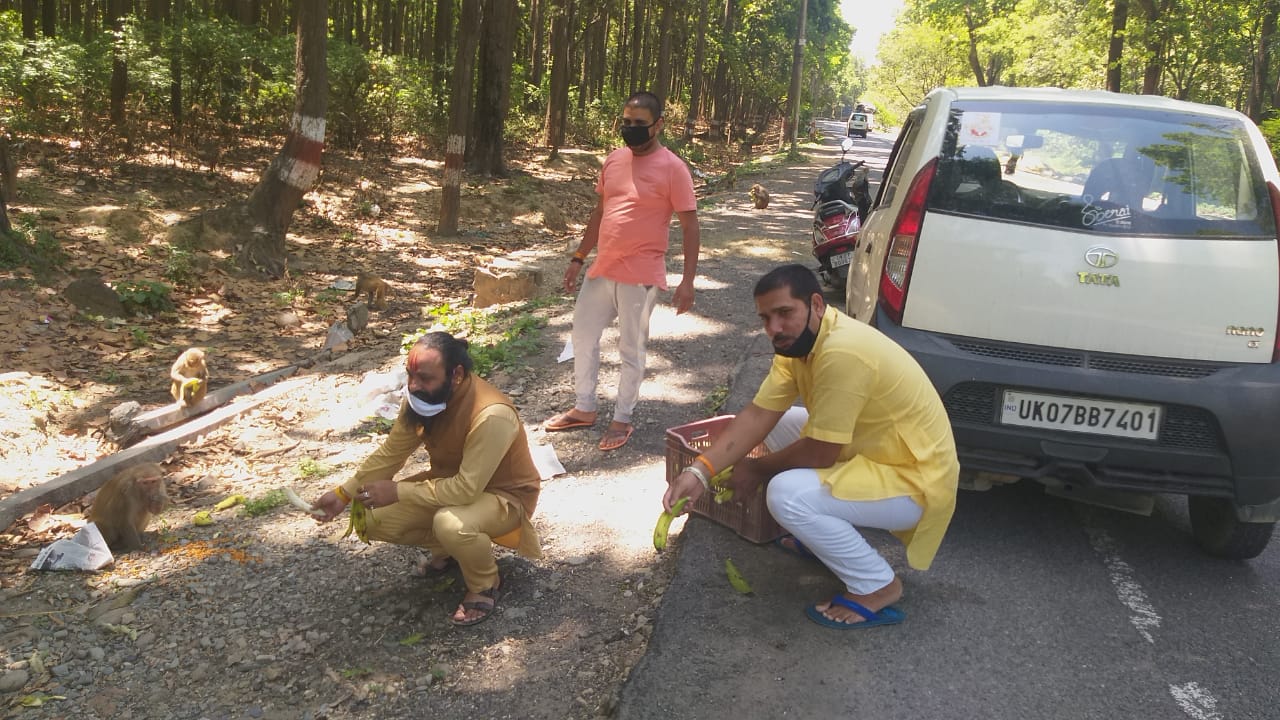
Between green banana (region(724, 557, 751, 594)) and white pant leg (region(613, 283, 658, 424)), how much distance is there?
4.85ft

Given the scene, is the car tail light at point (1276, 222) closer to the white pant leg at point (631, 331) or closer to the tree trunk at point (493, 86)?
the white pant leg at point (631, 331)

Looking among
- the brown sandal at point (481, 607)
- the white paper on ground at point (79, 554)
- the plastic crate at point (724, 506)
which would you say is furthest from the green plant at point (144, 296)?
the plastic crate at point (724, 506)

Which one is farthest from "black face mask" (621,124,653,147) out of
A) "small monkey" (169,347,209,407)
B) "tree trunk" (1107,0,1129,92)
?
"tree trunk" (1107,0,1129,92)

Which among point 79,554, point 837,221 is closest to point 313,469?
point 79,554

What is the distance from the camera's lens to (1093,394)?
3678 millimetres

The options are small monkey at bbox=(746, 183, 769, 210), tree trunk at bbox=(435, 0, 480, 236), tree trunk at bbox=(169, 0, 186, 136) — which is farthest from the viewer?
small monkey at bbox=(746, 183, 769, 210)

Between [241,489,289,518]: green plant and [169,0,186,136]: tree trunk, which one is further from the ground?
[169,0,186,136]: tree trunk

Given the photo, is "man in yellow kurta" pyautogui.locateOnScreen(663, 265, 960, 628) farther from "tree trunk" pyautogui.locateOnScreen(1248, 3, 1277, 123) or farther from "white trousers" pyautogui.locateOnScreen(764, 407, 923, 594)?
"tree trunk" pyautogui.locateOnScreen(1248, 3, 1277, 123)

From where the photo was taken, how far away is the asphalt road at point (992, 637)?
119 inches

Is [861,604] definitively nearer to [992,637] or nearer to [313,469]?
[992,637]

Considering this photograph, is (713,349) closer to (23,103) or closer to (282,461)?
(282,461)

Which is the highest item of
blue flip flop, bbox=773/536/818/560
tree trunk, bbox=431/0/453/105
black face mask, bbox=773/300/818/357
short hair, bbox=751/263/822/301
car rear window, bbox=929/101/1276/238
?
tree trunk, bbox=431/0/453/105

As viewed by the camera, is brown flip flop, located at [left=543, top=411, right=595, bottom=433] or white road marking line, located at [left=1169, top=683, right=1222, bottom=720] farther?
brown flip flop, located at [left=543, top=411, right=595, bottom=433]

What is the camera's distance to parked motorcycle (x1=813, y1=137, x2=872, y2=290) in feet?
28.6
